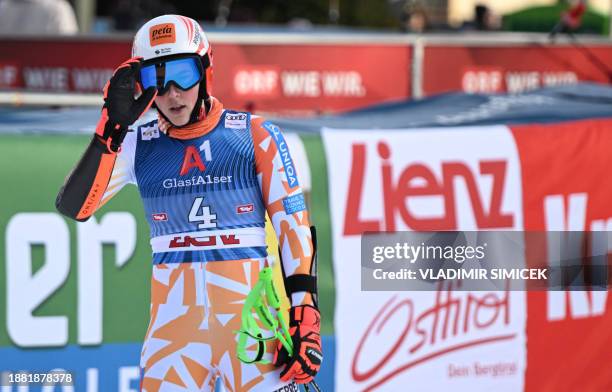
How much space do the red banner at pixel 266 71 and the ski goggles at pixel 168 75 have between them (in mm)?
6395

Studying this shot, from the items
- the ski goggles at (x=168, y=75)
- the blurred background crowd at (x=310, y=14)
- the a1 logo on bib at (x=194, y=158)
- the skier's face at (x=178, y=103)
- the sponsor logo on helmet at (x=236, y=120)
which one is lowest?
the a1 logo on bib at (x=194, y=158)

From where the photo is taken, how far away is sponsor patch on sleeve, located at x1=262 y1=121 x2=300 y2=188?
4.67m

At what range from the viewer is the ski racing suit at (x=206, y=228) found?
459cm

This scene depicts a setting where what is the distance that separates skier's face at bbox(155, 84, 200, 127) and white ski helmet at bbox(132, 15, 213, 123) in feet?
0.15

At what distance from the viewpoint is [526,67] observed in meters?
12.5

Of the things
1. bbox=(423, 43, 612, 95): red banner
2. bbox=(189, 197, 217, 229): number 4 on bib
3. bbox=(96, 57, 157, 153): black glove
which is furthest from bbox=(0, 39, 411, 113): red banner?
bbox=(96, 57, 157, 153): black glove

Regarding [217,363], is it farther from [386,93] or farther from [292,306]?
[386,93]

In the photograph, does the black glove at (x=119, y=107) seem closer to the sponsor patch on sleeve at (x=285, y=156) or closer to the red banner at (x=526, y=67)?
the sponsor patch on sleeve at (x=285, y=156)

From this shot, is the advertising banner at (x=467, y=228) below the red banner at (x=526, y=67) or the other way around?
below

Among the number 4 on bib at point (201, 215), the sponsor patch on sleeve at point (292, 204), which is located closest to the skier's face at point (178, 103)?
the number 4 on bib at point (201, 215)

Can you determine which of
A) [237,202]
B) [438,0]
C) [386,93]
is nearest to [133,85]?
[237,202]

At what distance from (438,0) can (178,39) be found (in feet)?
116

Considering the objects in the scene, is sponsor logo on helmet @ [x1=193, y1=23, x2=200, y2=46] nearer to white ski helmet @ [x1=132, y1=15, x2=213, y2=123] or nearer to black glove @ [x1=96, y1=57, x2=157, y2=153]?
white ski helmet @ [x1=132, y1=15, x2=213, y2=123]

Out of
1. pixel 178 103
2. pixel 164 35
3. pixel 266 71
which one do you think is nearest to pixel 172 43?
pixel 164 35
